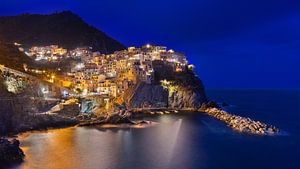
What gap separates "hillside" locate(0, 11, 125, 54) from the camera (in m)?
116

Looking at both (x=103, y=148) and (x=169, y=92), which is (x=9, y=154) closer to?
(x=103, y=148)

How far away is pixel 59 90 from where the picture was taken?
59031 mm

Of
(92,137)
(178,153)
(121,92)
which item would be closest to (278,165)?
(178,153)

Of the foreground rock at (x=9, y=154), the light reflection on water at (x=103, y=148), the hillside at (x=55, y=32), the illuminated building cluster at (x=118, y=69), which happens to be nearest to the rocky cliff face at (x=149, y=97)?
the illuminated building cluster at (x=118, y=69)

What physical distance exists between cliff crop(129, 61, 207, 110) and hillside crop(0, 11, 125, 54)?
4903 centimetres

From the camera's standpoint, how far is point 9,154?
25.6m

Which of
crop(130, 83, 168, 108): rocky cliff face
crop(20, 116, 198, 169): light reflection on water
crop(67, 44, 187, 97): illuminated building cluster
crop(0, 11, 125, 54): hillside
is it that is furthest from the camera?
crop(0, 11, 125, 54): hillside

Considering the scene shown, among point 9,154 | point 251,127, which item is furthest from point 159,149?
point 251,127

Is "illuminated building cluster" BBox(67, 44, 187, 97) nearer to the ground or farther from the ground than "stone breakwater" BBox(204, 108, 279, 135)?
farther from the ground

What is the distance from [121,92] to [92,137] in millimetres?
27296

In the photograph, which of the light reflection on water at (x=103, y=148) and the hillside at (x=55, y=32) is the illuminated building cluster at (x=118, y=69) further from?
the hillside at (x=55, y=32)

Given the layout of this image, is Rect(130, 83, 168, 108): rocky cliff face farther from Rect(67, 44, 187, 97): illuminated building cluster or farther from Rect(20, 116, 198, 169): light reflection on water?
Rect(20, 116, 198, 169): light reflection on water

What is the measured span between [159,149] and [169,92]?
3858cm

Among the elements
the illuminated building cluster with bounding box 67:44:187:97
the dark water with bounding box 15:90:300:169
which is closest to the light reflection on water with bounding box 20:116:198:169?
the dark water with bounding box 15:90:300:169
